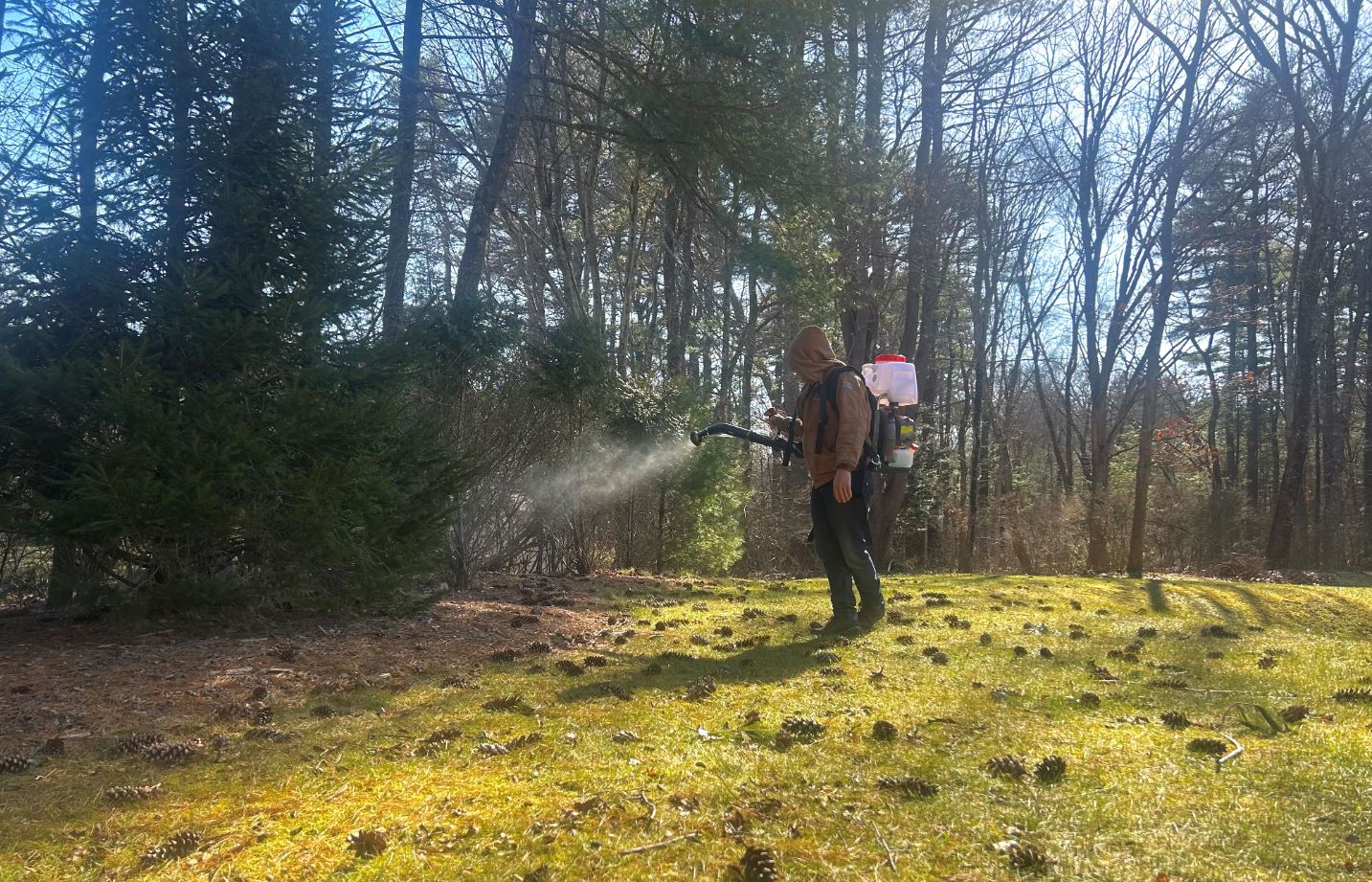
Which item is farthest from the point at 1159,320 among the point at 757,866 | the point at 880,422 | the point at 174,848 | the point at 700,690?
the point at 174,848

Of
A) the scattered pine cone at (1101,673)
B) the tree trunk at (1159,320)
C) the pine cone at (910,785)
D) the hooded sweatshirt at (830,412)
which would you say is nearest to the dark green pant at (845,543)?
the hooded sweatshirt at (830,412)

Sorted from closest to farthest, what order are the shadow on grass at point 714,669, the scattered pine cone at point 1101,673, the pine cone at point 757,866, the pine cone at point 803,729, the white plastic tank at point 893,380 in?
the pine cone at point 757,866 < the pine cone at point 803,729 < the shadow on grass at point 714,669 < the scattered pine cone at point 1101,673 < the white plastic tank at point 893,380

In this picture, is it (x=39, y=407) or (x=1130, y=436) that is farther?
(x=1130, y=436)

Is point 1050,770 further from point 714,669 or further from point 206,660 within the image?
point 206,660

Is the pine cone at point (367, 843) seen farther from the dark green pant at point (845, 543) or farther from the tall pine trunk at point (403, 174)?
the tall pine trunk at point (403, 174)

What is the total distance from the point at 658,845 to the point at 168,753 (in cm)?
174

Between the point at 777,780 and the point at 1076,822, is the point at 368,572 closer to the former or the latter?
the point at 777,780

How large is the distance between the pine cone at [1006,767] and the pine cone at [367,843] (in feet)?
5.70

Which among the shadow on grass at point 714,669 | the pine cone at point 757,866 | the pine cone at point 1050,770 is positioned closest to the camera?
the pine cone at point 757,866

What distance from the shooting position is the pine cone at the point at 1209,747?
2709 millimetres

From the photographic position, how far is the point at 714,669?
4250 mm

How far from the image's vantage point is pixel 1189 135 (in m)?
17.3

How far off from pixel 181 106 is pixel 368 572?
3179 millimetres

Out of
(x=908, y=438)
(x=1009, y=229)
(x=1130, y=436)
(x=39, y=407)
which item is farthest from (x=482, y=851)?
(x=1130, y=436)
